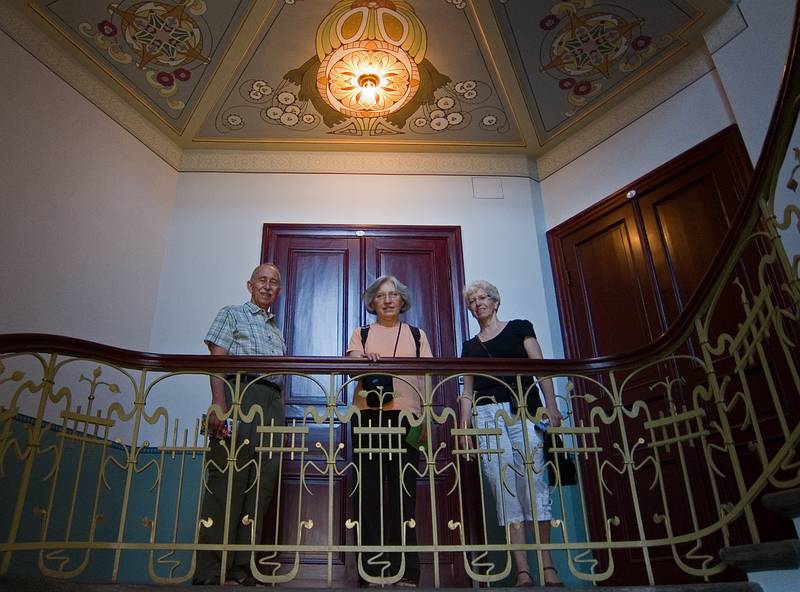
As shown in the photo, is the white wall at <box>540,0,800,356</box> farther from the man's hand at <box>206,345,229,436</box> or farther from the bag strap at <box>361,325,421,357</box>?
the man's hand at <box>206,345,229,436</box>

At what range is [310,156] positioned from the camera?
244 inches

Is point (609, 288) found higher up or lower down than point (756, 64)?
lower down

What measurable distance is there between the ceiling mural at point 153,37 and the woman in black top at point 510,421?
2960 millimetres

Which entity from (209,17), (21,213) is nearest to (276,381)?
(21,213)

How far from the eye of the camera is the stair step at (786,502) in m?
2.21

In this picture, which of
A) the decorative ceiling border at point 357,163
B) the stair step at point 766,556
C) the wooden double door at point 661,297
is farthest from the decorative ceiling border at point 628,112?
the stair step at point 766,556

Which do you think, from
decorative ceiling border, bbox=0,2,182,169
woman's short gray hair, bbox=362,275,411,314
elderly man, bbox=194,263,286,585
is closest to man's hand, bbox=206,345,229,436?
elderly man, bbox=194,263,286,585

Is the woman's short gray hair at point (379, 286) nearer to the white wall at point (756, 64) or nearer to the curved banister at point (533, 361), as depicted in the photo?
the curved banister at point (533, 361)

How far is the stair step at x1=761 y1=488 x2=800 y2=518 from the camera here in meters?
2.21

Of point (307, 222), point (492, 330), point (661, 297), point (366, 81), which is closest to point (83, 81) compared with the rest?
point (307, 222)

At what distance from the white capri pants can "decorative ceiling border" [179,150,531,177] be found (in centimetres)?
314

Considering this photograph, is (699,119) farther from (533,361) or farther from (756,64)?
(533,361)

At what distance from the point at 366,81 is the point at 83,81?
2237 mm

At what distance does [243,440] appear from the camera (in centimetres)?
354
